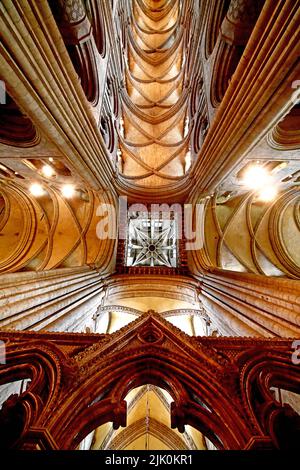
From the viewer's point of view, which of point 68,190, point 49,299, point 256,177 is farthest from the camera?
point 68,190

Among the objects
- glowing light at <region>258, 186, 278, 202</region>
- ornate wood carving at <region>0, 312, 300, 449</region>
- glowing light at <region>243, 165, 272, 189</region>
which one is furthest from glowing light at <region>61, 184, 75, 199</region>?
glowing light at <region>258, 186, 278, 202</region>

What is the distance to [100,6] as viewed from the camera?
639cm

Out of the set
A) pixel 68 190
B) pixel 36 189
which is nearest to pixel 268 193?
pixel 68 190

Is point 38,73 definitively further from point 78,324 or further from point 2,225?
point 2,225

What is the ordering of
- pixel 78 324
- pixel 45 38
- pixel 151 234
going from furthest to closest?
pixel 151 234 < pixel 78 324 < pixel 45 38

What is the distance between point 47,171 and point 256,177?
5490mm

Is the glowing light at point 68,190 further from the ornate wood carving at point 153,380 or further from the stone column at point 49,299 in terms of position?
the ornate wood carving at point 153,380

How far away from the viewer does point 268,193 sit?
712 cm

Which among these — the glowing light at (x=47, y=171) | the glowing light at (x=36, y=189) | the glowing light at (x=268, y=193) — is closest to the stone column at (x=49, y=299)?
the glowing light at (x=47, y=171)

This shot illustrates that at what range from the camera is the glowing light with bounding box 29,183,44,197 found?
7129 millimetres

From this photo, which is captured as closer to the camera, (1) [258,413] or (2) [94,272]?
(1) [258,413]

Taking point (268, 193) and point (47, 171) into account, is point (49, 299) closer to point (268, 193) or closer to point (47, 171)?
point (47, 171)
